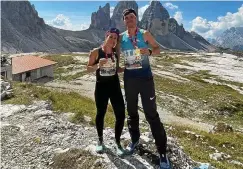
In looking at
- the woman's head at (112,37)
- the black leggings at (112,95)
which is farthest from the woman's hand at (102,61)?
the black leggings at (112,95)

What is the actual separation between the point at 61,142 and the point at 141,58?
5.03m

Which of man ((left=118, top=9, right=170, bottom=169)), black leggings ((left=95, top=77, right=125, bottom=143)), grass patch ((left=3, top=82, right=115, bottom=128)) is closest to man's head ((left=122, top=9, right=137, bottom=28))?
man ((left=118, top=9, right=170, bottom=169))

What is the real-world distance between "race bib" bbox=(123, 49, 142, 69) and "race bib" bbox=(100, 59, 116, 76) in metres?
0.53

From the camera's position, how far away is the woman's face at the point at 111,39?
30.9ft

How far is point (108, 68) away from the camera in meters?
9.70

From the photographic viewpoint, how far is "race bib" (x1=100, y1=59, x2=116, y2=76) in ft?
31.8

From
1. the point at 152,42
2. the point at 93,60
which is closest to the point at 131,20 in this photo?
the point at 152,42

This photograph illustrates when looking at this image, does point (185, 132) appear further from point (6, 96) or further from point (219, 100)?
point (219, 100)

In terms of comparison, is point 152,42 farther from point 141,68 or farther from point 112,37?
point 112,37

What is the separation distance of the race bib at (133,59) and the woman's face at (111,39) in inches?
20.8

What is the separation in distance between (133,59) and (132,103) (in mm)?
1340

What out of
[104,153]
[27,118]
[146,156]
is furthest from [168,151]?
[27,118]

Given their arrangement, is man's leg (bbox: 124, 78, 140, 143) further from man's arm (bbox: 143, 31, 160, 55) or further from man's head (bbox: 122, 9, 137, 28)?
man's head (bbox: 122, 9, 137, 28)

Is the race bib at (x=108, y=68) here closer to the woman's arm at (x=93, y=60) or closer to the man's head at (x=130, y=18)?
the woman's arm at (x=93, y=60)
